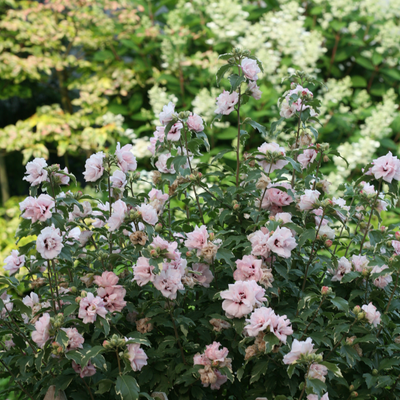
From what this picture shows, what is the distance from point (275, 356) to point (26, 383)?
2.63 ft

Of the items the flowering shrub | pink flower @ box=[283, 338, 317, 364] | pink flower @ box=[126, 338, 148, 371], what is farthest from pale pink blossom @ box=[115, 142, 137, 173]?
pink flower @ box=[283, 338, 317, 364]

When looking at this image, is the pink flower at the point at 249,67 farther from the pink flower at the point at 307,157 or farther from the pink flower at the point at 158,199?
the pink flower at the point at 158,199

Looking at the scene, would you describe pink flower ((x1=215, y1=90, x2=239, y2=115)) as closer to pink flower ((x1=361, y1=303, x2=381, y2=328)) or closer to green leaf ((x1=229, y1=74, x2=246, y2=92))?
green leaf ((x1=229, y1=74, x2=246, y2=92))

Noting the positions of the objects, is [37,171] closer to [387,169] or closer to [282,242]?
[282,242]

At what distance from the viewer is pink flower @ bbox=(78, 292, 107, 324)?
1131mm

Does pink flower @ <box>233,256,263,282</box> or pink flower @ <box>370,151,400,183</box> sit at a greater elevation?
pink flower @ <box>370,151,400,183</box>

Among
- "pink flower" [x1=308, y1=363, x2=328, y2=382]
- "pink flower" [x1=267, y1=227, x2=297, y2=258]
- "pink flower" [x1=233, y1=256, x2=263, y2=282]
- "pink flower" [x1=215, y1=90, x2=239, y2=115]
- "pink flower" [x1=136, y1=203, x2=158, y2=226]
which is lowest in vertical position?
"pink flower" [x1=308, y1=363, x2=328, y2=382]

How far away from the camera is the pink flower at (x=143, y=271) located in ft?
3.78

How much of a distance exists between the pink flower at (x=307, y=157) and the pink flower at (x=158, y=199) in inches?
18.2

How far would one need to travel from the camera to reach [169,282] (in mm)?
1149

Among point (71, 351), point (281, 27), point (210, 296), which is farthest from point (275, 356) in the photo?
point (281, 27)

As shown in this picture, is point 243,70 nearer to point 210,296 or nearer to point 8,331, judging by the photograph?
point 210,296

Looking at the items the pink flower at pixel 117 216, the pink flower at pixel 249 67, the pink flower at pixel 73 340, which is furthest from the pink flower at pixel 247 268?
the pink flower at pixel 249 67

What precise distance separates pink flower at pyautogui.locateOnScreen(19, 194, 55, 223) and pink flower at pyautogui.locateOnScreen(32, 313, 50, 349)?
0.26 metres
